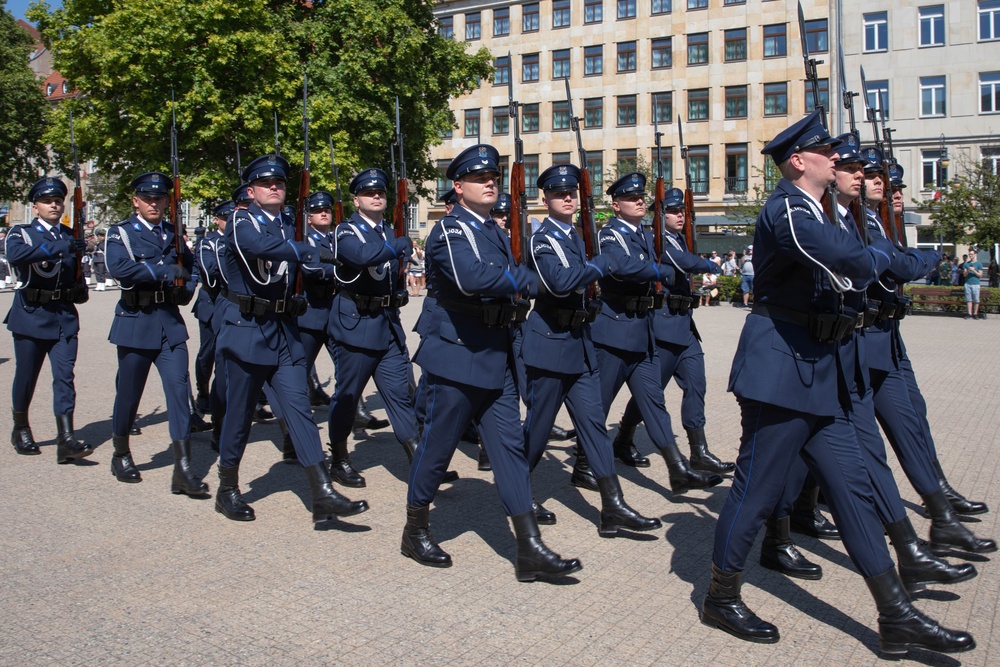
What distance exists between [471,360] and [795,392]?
1615mm

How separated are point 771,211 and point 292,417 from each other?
9.93 feet

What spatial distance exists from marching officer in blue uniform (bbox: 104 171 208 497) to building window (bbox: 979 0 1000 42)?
43742 mm

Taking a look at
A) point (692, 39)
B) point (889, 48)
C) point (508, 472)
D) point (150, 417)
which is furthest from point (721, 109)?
point (508, 472)

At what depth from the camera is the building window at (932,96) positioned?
43.5 metres

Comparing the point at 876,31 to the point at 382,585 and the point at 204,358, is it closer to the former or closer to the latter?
the point at 204,358

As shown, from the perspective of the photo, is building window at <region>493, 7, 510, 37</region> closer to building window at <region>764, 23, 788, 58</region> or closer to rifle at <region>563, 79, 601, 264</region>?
building window at <region>764, 23, 788, 58</region>

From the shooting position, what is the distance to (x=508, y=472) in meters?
4.99

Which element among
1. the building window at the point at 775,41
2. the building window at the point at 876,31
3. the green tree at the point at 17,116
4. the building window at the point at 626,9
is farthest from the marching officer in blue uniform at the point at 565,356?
the building window at the point at 626,9

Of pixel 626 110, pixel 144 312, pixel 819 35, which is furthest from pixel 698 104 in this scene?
pixel 144 312

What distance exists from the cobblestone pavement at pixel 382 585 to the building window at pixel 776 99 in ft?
140

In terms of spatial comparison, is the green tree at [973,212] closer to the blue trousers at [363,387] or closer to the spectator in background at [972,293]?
the spectator in background at [972,293]

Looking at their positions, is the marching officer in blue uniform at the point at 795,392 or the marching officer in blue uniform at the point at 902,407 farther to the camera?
the marching officer in blue uniform at the point at 902,407

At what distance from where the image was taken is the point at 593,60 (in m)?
51.6

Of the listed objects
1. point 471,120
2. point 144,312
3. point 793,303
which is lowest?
point 144,312
